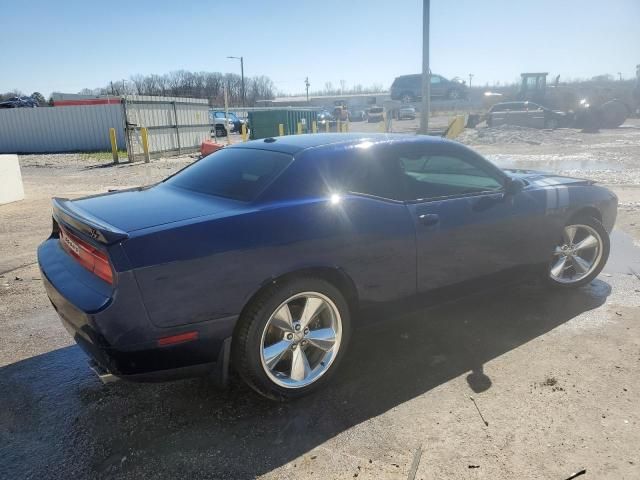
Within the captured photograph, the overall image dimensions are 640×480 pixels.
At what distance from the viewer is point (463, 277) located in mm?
3531

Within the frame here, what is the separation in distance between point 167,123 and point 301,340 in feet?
60.7

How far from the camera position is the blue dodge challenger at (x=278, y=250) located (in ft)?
7.89

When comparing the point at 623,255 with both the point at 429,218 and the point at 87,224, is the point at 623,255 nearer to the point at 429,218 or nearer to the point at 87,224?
the point at 429,218

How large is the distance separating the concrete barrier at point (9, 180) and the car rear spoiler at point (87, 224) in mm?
7607

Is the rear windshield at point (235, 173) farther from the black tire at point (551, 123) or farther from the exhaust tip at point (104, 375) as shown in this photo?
the black tire at point (551, 123)

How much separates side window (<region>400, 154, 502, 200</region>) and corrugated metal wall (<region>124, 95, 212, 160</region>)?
609 inches

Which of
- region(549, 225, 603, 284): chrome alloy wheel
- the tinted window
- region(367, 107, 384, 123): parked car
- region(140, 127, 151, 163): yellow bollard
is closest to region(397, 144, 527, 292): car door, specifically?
the tinted window

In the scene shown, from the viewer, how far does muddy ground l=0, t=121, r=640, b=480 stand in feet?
7.80

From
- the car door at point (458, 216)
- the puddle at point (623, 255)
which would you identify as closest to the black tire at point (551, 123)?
the puddle at point (623, 255)

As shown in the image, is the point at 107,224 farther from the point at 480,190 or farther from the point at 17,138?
the point at 17,138

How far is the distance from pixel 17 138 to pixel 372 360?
85.5 ft

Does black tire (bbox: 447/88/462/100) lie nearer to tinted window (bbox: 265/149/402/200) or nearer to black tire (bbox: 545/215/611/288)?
black tire (bbox: 545/215/611/288)

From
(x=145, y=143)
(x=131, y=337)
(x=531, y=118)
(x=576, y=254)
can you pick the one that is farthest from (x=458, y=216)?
(x=531, y=118)

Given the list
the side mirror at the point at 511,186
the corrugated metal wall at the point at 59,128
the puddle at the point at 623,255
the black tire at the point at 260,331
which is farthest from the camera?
the corrugated metal wall at the point at 59,128
